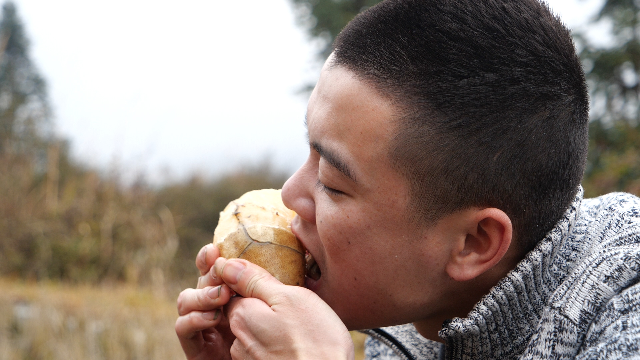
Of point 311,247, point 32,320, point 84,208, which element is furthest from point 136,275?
point 311,247

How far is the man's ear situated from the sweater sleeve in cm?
33

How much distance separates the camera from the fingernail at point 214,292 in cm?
192

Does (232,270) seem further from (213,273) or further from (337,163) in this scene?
(337,163)

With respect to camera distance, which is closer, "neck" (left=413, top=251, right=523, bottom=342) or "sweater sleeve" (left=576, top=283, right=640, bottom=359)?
"sweater sleeve" (left=576, top=283, right=640, bottom=359)

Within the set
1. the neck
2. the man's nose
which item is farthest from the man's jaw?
the neck

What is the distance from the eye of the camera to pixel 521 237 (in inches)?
70.7

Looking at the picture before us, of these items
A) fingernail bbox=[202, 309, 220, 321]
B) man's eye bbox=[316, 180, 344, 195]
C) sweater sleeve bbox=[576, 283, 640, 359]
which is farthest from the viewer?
fingernail bbox=[202, 309, 220, 321]

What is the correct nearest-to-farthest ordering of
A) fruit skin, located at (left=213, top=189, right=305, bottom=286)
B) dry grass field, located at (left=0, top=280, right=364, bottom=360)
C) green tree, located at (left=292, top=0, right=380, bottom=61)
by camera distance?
1. fruit skin, located at (left=213, top=189, right=305, bottom=286)
2. dry grass field, located at (left=0, top=280, right=364, bottom=360)
3. green tree, located at (left=292, top=0, right=380, bottom=61)

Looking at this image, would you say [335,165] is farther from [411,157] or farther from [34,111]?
[34,111]

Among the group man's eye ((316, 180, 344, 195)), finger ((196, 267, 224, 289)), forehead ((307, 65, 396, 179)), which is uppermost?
forehead ((307, 65, 396, 179))

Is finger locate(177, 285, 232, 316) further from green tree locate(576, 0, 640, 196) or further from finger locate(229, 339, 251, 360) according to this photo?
green tree locate(576, 0, 640, 196)

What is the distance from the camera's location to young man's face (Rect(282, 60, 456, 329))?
1.69 meters

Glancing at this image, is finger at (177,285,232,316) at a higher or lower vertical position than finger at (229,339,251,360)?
higher

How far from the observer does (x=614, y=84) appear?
6902 millimetres
